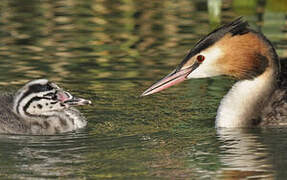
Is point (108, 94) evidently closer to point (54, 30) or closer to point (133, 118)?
point (133, 118)

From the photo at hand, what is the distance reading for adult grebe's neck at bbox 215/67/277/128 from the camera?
38.9 ft

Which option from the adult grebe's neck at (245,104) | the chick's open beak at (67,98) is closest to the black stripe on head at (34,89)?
the chick's open beak at (67,98)

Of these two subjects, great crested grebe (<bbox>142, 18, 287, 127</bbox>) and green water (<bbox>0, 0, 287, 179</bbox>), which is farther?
great crested grebe (<bbox>142, 18, 287, 127</bbox>)

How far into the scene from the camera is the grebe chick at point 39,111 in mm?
12105

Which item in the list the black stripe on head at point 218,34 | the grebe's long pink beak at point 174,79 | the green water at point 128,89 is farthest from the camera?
the grebe's long pink beak at point 174,79

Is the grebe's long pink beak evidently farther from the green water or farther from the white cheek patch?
the green water

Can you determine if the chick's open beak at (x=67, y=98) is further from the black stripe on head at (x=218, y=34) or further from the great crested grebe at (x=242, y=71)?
the black stripe on head at (x=218, y=34)

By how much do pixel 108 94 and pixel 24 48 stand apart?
12.0 ft

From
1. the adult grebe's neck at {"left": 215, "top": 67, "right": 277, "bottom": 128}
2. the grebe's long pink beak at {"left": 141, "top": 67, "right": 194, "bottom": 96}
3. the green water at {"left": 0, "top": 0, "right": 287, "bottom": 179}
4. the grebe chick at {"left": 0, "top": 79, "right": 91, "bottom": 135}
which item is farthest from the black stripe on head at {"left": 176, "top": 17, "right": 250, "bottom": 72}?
the grebe chick at {"left": 0, "top": 79, "right": 91, "bottom": 135}

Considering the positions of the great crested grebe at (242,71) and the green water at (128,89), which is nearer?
the green water at (128,89)

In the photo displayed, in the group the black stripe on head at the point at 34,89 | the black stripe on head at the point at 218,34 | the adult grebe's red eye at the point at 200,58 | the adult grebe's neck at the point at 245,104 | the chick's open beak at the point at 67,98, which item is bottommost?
the adult grebe's neck at the point at 245,104

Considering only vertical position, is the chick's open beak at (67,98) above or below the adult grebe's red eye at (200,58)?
below

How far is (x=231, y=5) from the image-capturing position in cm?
2097

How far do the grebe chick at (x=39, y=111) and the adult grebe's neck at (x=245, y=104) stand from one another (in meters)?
1.68
